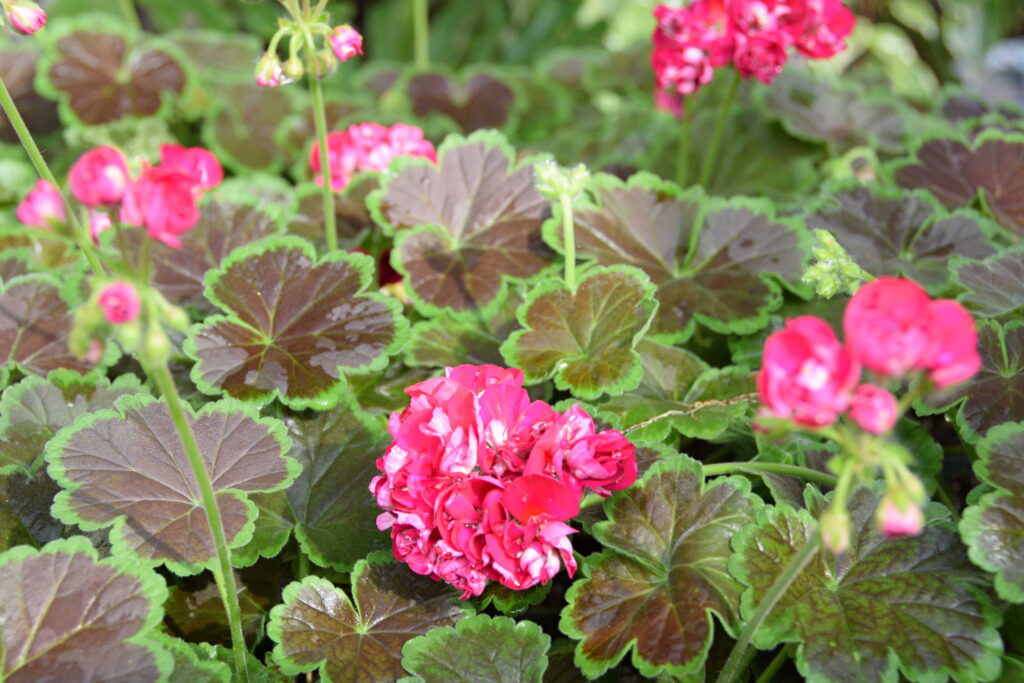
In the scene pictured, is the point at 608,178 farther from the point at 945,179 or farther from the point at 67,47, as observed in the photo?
the point at 67,47

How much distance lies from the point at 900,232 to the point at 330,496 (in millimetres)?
1466

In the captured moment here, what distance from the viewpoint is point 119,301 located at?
0.96 metres

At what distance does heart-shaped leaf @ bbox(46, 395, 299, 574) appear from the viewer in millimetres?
1458

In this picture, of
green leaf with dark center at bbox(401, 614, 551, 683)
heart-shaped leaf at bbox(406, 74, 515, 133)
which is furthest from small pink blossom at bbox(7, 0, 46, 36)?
heart-shaped leaf at bbox(406, 74, 515, 133)

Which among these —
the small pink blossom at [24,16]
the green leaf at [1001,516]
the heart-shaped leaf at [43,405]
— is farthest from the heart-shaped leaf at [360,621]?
the small pink blossom at [24,16]

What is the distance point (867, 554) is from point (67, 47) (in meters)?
2.84

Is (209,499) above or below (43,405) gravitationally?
above

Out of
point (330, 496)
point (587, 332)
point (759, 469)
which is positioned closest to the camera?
point (759, 469)

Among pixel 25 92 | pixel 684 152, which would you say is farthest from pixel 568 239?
pixel 25 92

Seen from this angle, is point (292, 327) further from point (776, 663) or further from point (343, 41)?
point (776, 663)

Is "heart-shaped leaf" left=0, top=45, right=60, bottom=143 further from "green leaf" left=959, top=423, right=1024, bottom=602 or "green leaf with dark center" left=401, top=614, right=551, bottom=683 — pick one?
"green leaf" left=959, top=423, right=1024, bottom=602

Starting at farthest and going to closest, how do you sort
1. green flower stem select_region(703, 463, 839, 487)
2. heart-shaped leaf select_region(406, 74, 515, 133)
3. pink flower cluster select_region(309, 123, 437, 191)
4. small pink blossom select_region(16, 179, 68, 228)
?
heart-shaped leaf select_region(406, 74, 515, 133)
pink flower cluster select_region(309, 123, 437, 191)
green flower stem select_region(703, 463, 839, 487)
small pink blossom select_region(16, 179, 68, 228)

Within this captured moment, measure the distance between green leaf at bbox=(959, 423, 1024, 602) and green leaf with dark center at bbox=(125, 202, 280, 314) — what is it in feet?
5.30

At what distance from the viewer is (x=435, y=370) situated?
2008mm
